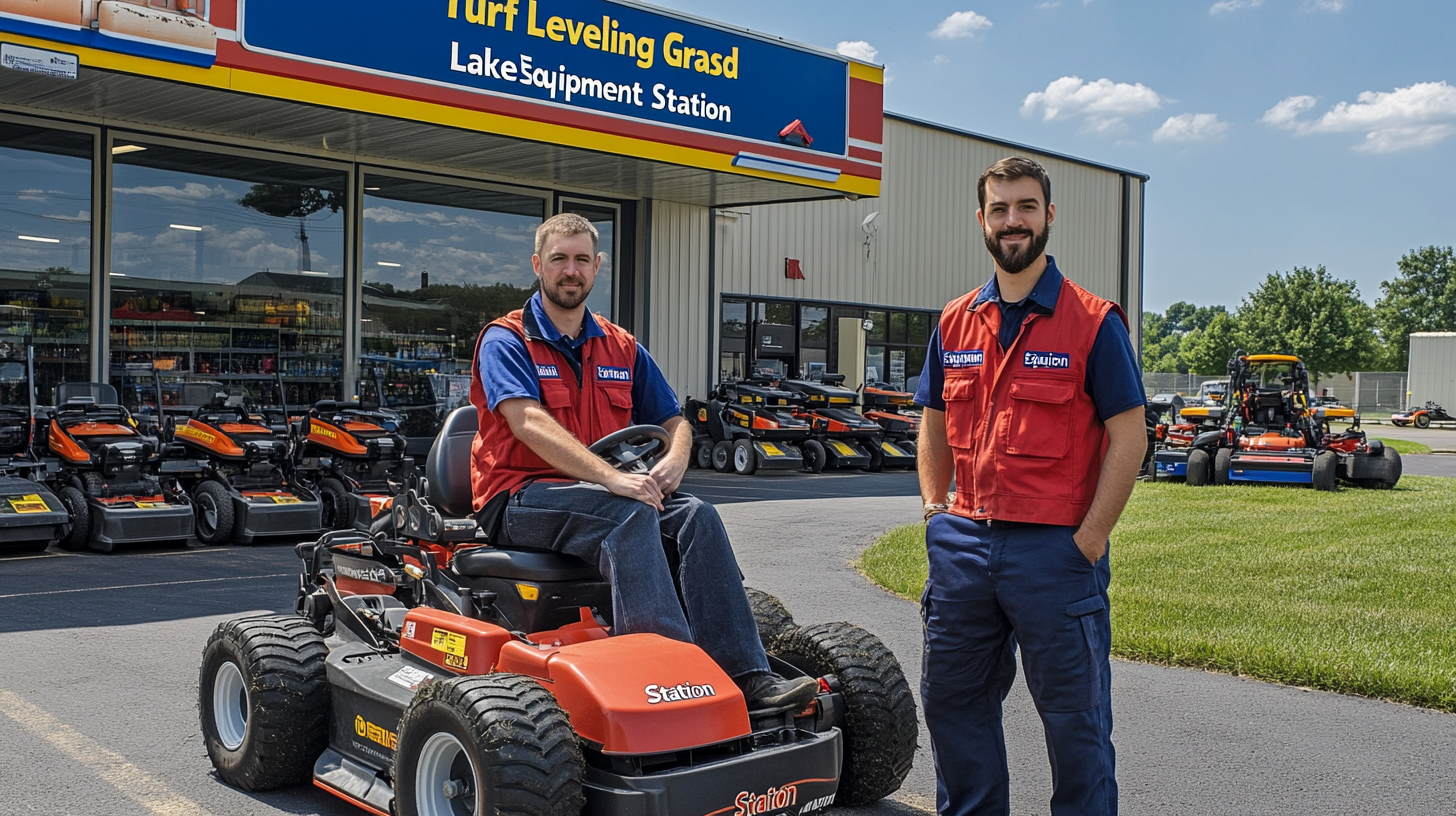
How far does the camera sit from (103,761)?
5035 mm

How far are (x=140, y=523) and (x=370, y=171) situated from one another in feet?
25.1

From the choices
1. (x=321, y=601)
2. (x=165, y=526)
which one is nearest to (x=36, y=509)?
(x=165, y=526)

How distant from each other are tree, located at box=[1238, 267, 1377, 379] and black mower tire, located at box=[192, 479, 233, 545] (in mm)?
64584

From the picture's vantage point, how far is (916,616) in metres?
8.46

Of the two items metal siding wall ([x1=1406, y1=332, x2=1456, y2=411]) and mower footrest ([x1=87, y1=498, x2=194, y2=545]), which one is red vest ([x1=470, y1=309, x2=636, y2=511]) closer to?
mower footrest ([x1=87, y1=498, x2=194, y2=545])

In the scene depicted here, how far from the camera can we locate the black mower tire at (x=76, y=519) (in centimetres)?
1096

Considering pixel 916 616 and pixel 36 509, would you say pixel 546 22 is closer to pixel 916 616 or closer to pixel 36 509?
pixel 36 509

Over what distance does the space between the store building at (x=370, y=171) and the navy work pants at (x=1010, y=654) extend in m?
10.8

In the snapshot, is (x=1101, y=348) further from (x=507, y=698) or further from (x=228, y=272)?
(x=228, y=272)

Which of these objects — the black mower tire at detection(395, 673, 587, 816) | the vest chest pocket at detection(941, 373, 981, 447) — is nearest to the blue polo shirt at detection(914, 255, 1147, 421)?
the vest chest pocket at detection(941, 373, 981, 447)

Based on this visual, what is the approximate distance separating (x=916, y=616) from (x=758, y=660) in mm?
4596

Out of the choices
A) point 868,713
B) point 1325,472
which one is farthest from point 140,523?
point 1325,472

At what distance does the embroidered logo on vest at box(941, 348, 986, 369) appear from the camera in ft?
12.4

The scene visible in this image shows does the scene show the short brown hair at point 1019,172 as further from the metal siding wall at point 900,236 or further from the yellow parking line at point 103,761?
the metal siding wall at point 900,236
